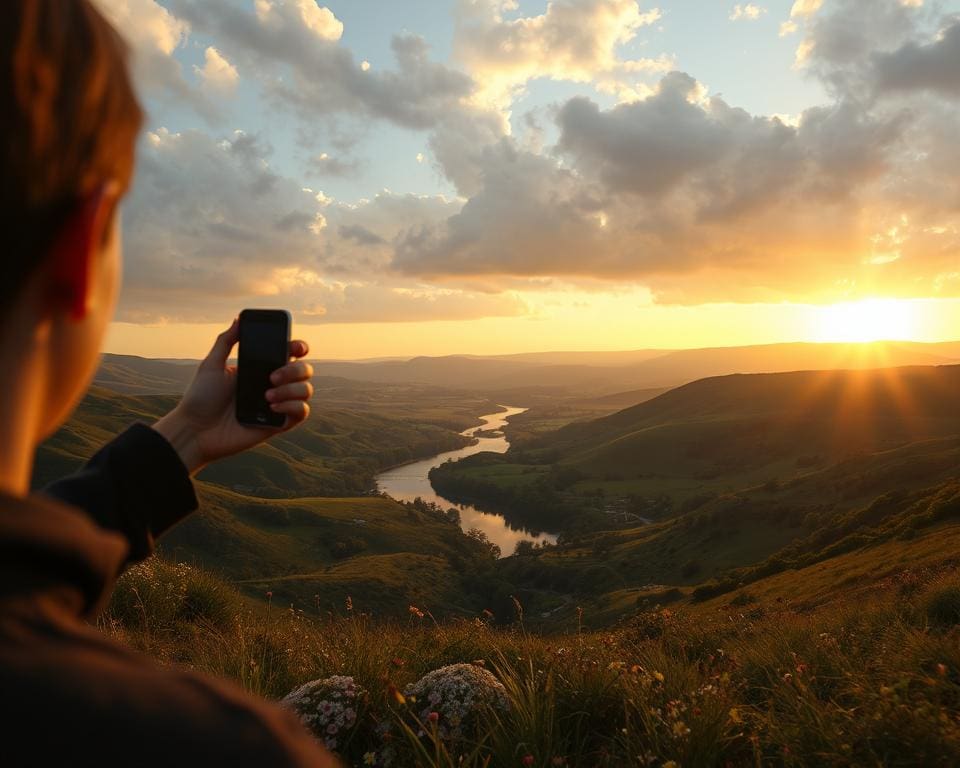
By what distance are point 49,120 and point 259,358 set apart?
7.56 ft

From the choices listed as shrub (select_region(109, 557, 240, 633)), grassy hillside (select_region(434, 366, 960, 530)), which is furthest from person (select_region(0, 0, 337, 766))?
grassy hillside (select_region(434, 366, 960, 530))

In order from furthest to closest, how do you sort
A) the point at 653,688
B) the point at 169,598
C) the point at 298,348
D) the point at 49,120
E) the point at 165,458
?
the point at 169,598
the point at 653,688
the point at 298,348
the point at 165,458
the point at 49,120

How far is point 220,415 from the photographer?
317cm

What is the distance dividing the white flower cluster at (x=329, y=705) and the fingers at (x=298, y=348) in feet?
9.04

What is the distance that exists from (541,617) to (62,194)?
3250 inches

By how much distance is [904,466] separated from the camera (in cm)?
9112

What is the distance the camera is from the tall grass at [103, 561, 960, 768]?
384 cm

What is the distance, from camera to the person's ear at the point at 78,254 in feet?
3.64

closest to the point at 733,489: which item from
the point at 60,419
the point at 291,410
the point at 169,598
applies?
the point at 169,598

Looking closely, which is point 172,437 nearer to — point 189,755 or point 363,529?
point 189,755

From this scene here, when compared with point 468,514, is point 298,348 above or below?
above

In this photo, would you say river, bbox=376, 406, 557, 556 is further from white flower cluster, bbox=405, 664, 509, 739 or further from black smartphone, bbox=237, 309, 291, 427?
black smartphone, bbox=237, 309, 291, 427

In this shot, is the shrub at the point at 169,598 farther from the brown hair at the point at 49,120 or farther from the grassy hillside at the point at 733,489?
the grassy hillside at the point at 733,489

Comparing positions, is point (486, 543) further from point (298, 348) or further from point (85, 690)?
point (85, 690)
